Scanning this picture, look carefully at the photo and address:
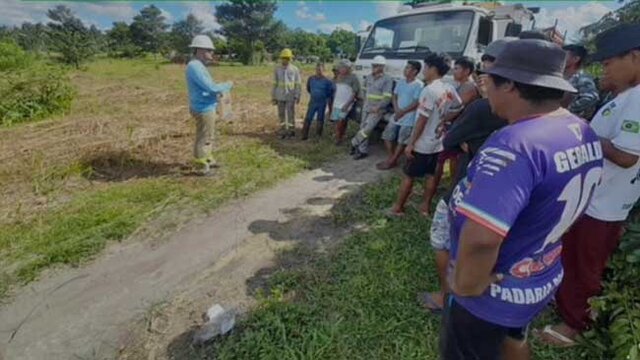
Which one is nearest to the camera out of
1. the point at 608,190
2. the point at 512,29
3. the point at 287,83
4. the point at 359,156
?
the point at 608,190

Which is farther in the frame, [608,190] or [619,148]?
[608,190]

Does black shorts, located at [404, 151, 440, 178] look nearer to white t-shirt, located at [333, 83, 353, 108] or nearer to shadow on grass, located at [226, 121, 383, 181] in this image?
shadow on grass, located at [226, 121, 383, 181]

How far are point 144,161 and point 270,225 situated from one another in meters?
2.92

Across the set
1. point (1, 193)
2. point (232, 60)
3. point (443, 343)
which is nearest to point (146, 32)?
point (232, 60)

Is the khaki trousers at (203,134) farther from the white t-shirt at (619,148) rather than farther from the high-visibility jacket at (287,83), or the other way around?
the white t-shirt at (619,148)

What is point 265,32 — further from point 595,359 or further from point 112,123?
point 595,359

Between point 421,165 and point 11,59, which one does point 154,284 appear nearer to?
point 421,165

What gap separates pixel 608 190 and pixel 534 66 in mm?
1358

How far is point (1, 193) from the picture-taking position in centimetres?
489

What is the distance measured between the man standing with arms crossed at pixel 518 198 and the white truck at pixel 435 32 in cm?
444

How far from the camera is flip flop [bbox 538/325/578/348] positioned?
8.10 ft

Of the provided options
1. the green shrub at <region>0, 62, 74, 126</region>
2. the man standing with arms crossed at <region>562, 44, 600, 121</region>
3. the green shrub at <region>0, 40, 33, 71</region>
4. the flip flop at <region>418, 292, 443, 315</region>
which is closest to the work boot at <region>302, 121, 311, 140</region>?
the man standing with arms crossed at <region>562, 44, 600, 121</region>

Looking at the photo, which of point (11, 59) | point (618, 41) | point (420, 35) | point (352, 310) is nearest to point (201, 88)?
point (420, 35)

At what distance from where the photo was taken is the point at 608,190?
2168 mm
